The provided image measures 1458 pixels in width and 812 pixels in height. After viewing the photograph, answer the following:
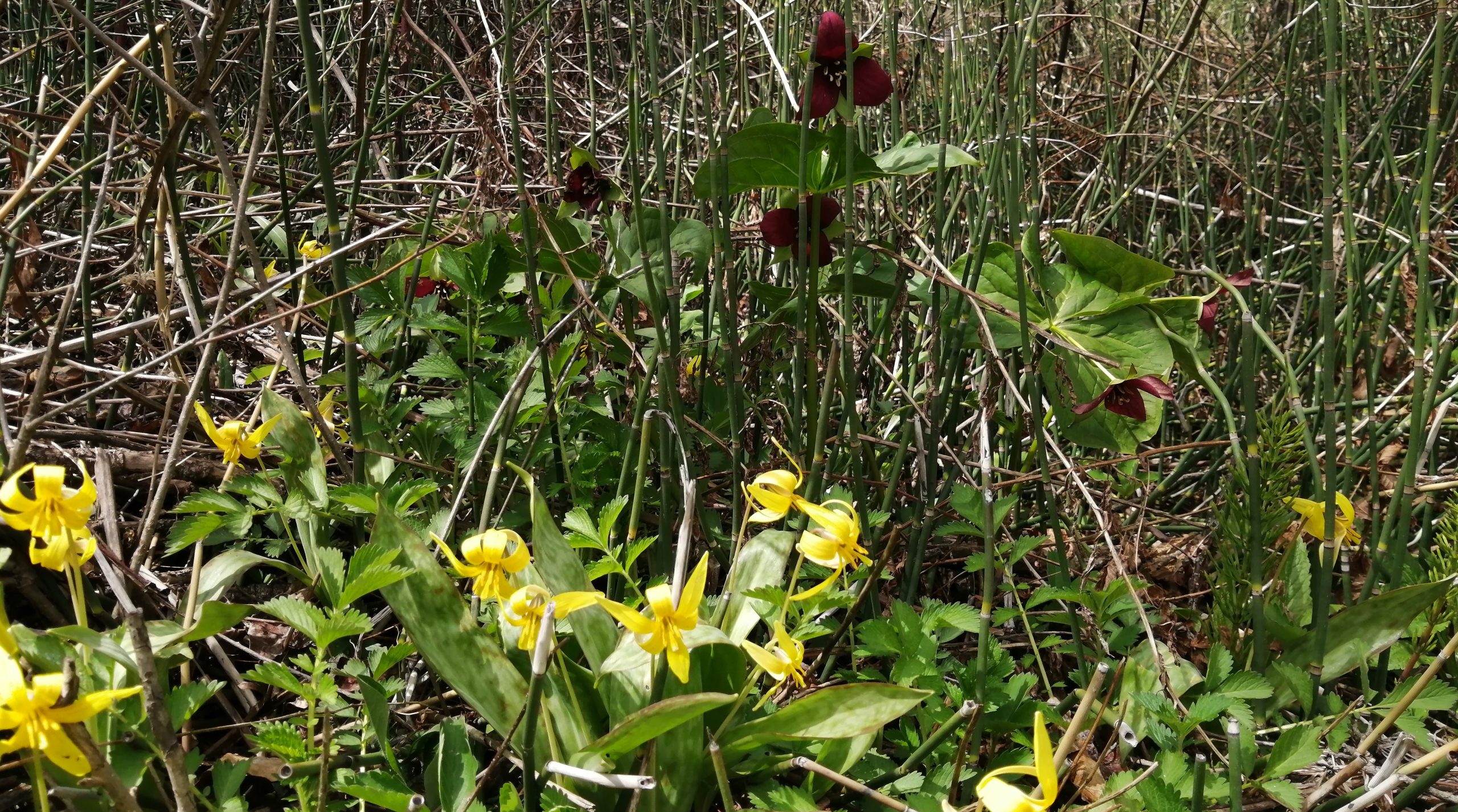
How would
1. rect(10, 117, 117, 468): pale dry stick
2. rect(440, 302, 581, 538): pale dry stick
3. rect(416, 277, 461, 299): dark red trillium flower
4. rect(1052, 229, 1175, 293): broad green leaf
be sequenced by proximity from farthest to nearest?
1. rect(416, 277, 461, 299): dark red trillium flower
2. rect(1052, 229, 1175, 293): broad green leaf
3. rect(440, 302, 581, 538): pale dry stick
4. rect(10, 117, 117, 468): pale dry stick

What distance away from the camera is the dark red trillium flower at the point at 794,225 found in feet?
3.57

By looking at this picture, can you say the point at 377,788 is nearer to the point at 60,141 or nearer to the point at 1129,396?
the point at 60,141

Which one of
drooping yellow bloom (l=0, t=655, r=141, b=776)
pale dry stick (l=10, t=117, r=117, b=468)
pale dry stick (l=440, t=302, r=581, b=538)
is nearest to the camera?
drooping yellow bloom (l=0, t=655, r=141, b=776)

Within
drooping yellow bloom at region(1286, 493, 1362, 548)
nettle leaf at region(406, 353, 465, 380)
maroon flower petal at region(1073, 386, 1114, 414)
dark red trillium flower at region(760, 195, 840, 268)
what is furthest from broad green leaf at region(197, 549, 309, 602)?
drooping yellow bloom at region(1286, 493, 1362, 548)

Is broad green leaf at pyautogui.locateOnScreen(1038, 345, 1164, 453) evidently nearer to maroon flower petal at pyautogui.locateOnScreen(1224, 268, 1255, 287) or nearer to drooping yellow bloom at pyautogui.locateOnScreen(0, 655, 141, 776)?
maroon flower petal at pyautogui.locateOnScreen(1224, 268, 1255, 287)

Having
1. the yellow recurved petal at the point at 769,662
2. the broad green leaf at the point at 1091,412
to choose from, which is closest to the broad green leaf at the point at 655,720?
the yellow recurved petal at the point at 769,662

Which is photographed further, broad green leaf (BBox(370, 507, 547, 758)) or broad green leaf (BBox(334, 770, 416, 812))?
broad green leaf (BBox(370, 507, 547, 758))

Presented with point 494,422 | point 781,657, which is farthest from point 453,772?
point 494,422

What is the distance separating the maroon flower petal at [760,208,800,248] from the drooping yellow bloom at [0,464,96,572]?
67 cm

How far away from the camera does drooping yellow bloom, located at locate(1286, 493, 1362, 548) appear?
3.15ft

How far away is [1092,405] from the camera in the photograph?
1.13 m

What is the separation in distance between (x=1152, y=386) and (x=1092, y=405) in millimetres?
64

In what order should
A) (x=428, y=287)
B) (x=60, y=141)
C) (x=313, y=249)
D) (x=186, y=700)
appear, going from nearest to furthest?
(x=186, y=700) → (x=60, y=141) → (x=428, y=287) → (x=313, y=249)

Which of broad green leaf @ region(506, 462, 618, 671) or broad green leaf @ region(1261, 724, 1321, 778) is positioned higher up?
broad green leaf @ region(506, 462, 618, 671)
